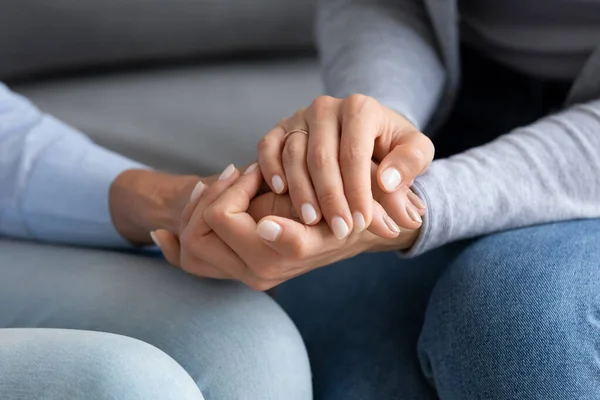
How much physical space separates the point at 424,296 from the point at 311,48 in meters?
0.54

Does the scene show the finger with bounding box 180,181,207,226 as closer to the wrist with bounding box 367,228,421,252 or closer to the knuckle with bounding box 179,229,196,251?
the knuckle with bounding box 179,229,196,251

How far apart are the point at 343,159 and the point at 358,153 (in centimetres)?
1

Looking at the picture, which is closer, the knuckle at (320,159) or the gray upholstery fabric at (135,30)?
the knuckle at (320,159)

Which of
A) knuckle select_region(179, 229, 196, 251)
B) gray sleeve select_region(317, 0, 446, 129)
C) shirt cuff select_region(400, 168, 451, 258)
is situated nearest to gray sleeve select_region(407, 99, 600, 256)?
shirt cuff select_region(400, 168, 451, 258)

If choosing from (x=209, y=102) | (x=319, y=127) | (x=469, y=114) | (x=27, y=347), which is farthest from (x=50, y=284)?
(x=469, y=114)

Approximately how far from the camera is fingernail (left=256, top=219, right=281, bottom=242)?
0.49 meters

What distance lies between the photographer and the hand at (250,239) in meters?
0.50

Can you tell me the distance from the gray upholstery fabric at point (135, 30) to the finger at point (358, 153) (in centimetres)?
49

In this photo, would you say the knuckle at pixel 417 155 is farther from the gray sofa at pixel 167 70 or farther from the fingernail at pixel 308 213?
the gray sofa at pixel 167 70

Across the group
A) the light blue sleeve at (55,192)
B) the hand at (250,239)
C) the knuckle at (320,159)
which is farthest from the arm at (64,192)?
the knuckle at (320,159)

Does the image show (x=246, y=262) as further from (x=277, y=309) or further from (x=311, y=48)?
(x=311, y=48)

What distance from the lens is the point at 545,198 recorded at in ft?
1.94

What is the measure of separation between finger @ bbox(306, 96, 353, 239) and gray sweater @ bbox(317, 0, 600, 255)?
88 mm

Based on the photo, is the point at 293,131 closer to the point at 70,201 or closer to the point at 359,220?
the point at 359,220
